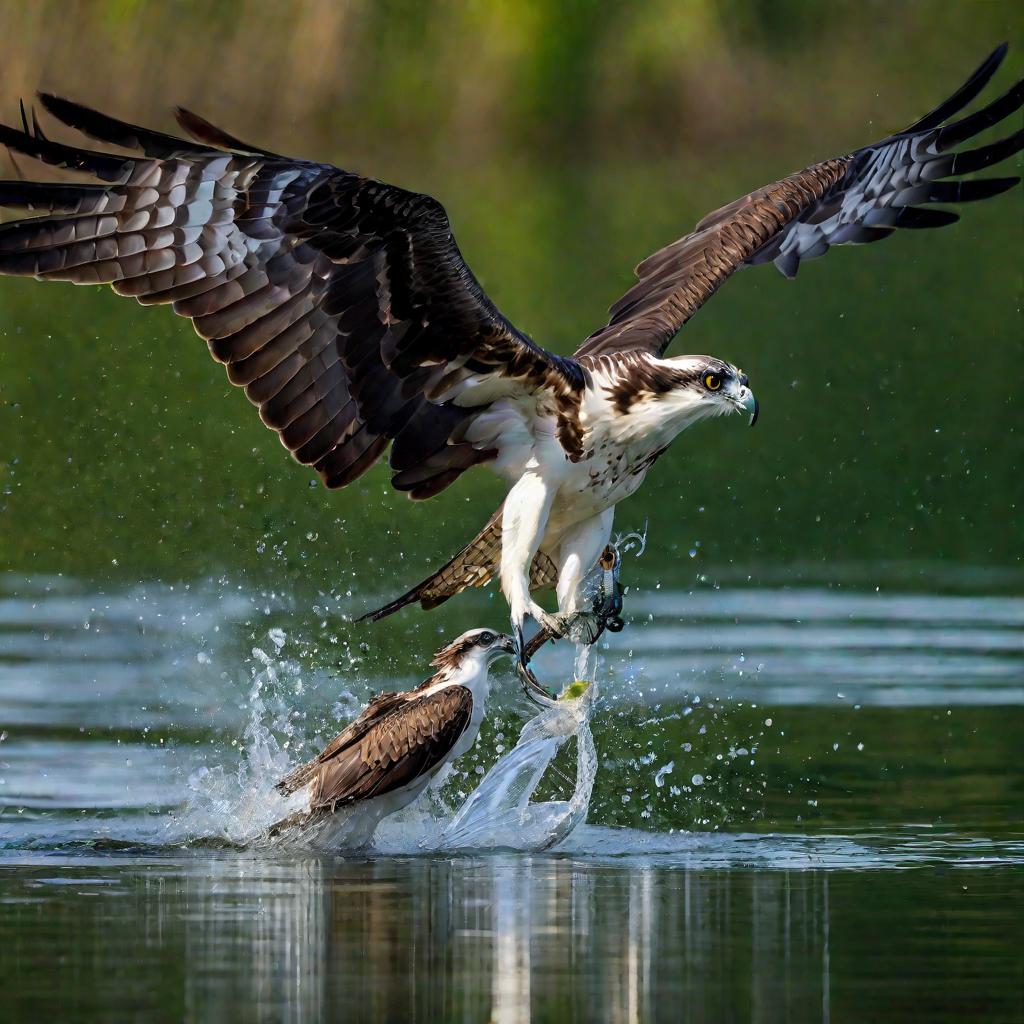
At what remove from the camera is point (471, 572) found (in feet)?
39.5

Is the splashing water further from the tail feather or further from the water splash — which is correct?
the tail feather

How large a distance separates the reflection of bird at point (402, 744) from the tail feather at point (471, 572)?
358mm

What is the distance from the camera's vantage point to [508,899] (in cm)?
948

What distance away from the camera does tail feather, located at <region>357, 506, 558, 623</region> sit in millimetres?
11891

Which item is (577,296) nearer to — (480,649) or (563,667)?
(563,667)

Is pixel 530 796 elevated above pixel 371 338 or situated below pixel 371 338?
below

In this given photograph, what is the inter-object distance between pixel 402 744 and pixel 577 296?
1509 centimetres

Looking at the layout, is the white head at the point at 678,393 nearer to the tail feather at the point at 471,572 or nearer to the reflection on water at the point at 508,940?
the tail feather at the point at 471,572

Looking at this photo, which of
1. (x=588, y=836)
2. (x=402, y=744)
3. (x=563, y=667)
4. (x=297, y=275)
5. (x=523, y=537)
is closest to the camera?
(x=297, y=275)

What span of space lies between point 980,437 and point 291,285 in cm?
1011

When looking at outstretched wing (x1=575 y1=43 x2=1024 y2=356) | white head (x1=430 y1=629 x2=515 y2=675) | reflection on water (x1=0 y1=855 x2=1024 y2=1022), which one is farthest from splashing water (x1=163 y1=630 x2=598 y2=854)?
outstretched wing (x1=575 y1=43 x2=1024 y2=356)

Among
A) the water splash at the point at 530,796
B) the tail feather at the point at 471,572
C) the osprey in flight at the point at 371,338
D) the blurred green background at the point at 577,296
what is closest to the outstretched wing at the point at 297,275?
the osprey in flight at the point at 371,338

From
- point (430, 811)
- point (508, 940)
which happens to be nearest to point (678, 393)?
point (430, 811)

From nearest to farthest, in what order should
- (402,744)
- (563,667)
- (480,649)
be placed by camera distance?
1. (402,744)
2. (480,649)
3. (563,667)
